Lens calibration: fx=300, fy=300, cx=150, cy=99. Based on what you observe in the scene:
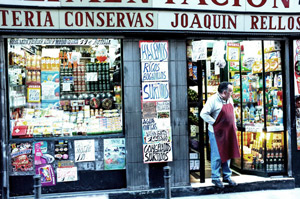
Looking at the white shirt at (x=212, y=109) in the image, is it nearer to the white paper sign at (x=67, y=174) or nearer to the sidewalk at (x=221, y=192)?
the sidewalk at (x=221, y=192)

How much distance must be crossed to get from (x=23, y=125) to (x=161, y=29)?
3343 millimetres

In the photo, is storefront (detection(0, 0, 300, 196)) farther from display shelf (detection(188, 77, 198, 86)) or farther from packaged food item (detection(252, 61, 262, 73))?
packaged food item (detection(252, 61, 262, 73))

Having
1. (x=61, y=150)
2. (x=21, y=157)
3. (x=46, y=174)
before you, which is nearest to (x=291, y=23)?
(x=61, y=150)

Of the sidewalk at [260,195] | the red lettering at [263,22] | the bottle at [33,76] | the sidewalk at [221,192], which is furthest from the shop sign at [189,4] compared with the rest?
the sidewalk at [260,195]

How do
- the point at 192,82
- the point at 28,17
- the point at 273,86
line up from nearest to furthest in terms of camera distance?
the point at 28,17 → the point at 192,82 → the point at 273,86

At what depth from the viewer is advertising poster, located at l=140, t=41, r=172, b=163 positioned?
5941mm

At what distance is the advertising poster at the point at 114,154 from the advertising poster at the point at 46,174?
3.44ft

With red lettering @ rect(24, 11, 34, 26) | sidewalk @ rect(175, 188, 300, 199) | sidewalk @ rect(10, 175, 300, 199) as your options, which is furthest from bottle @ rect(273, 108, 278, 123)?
red lettering @ rect(24, 11, 34, 26)

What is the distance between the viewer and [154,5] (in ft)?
19.1

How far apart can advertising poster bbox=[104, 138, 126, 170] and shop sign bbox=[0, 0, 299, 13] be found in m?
2.67

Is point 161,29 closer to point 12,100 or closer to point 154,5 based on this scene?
point 154,5

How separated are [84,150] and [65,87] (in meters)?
1.36

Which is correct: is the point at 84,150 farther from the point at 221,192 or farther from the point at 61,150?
the point at 221,192

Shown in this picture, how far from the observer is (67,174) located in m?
5.92
